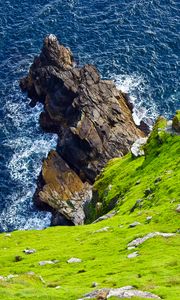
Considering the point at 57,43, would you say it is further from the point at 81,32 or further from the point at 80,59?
the point at 81,32

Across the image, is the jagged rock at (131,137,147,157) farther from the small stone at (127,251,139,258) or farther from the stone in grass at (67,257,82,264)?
the small stone at (127,251,139,258)

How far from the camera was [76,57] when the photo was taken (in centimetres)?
14575

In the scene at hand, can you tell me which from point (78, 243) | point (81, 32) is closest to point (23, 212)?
point (78, 243)

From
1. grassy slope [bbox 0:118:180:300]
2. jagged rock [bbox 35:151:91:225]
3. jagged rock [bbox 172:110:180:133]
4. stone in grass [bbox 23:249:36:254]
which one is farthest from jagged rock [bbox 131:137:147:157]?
stone in grass [bbox 23:249:36:254]

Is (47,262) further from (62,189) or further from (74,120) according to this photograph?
(74,120)

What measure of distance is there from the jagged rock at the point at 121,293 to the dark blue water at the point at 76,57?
69951 millimetres

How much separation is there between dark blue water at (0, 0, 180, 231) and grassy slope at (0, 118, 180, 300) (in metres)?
29.7

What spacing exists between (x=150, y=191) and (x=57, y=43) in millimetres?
77976

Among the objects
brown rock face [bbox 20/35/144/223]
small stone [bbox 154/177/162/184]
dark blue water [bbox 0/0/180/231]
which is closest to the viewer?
small stone [bbox 154/177/162/184]

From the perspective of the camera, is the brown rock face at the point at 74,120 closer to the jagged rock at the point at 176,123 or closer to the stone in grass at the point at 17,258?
the jagged rock at the point at 176,123

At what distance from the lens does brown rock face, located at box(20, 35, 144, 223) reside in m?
114

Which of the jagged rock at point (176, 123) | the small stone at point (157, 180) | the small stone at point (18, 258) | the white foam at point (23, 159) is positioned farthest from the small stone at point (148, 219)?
the white foam at point (23, 159)

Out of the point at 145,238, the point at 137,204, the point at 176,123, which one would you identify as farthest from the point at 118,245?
the point at 176,123

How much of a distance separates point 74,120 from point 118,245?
6843 cm
